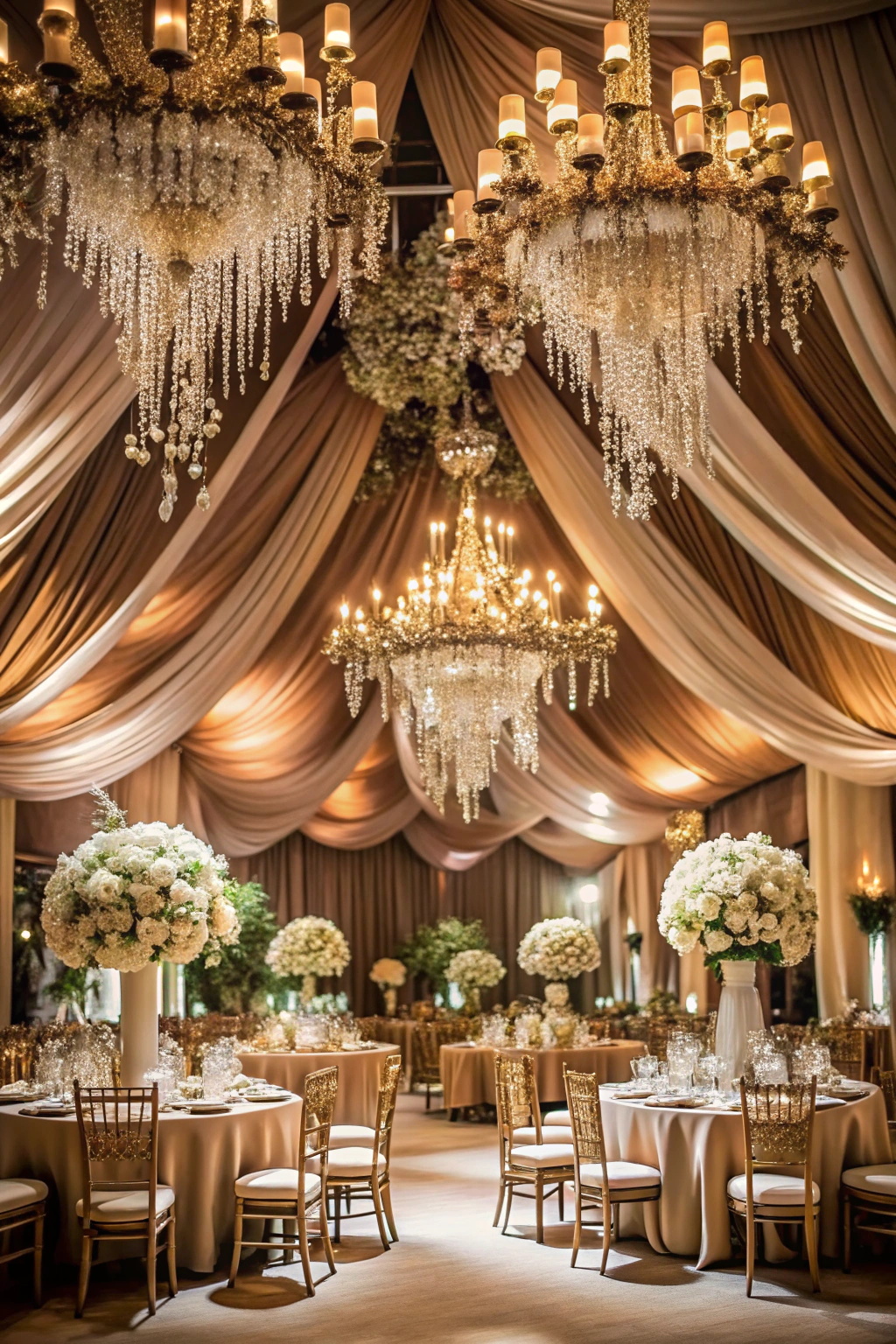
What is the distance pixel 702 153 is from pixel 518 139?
0.70 metres

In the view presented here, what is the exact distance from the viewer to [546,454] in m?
8.44

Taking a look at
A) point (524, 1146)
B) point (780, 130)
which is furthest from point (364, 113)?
point (524, 1146)

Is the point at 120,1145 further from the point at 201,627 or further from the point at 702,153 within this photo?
the point at 702,153

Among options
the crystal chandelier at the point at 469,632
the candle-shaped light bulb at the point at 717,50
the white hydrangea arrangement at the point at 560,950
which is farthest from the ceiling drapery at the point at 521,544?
the white hydrangea arrangement at the point at 560,950

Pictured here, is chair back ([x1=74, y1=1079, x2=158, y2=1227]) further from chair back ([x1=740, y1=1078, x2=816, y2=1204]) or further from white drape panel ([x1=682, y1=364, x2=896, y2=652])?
white drape panel ([x1=682, y1=364, x2=896, y2=652])

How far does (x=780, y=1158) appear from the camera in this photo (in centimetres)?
615

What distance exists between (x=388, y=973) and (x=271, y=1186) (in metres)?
9.89

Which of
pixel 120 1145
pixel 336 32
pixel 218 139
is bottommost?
pixel 120 1145

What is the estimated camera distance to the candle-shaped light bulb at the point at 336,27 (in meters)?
4.21

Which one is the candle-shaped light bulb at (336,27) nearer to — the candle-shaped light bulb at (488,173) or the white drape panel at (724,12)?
the candle-shaped light bulb at (488,173)

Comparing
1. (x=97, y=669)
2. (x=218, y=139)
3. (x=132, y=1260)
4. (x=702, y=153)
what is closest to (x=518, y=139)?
(x=702, y=153)

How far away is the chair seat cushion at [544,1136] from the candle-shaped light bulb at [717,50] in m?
5.80

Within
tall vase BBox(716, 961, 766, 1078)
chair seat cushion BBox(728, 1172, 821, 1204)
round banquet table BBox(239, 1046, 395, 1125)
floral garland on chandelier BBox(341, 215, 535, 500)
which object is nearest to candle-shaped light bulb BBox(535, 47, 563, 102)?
floral garland on chandelier BBox(341, 215, 535, 500)

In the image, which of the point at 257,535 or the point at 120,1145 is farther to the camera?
the point at 257,535
